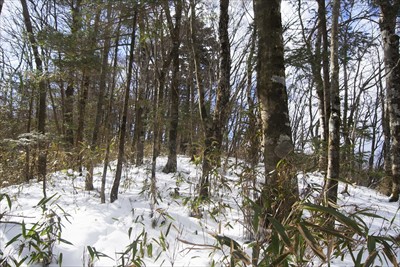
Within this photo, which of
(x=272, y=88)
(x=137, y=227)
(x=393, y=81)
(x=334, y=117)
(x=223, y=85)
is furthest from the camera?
(x=393, y=81)

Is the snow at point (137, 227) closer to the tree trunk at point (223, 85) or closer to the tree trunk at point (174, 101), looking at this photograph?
the tree trunk at point (223, 85)

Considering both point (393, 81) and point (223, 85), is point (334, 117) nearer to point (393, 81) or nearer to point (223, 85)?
point (223, 85)

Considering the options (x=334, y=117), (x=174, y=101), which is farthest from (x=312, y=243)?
(x=174, y=101)

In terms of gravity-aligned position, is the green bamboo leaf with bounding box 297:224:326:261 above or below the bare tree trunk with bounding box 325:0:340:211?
below

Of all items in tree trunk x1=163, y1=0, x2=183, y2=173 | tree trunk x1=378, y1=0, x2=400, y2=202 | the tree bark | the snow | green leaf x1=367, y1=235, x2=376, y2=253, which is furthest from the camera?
tree trunk x1=163, y1=0, x2=183, y2=173

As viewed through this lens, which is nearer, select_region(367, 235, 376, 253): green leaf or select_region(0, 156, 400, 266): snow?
select_region(367, 235, 376, 253): green leaf

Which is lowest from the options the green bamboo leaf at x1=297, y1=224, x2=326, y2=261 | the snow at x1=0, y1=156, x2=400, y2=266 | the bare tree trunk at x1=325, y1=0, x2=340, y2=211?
the snow at x1=0, y1=156, x2=400, y2=266

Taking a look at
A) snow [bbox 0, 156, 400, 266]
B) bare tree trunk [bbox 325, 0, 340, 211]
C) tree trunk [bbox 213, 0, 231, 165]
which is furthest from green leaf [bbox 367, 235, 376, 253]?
tree trunk [bbox 213, 0, 231, 165]

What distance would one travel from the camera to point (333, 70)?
372 cm

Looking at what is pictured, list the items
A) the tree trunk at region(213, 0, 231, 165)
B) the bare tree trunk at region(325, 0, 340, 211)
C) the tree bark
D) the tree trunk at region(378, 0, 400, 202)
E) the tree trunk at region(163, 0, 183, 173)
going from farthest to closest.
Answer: the tree trunk at region(163, 0, 183, 173), the tree trunk at region(378, 0, 400, 202), the tree trunk at region(213, 0, 231, 165), the bare tree trunk at region(325, 0, 340, 211), the tree bark

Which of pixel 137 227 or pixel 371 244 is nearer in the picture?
pixel 371 244

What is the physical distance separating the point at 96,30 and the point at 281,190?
14.4 feet

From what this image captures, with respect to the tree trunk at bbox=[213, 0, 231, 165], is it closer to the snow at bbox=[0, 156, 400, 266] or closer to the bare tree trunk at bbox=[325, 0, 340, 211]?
the snow at bbox=[0, 156, 400, 266]

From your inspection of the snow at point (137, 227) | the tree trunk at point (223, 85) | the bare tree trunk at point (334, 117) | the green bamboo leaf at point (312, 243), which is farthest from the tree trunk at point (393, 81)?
the green bamboo leaf at point (312, 243)
